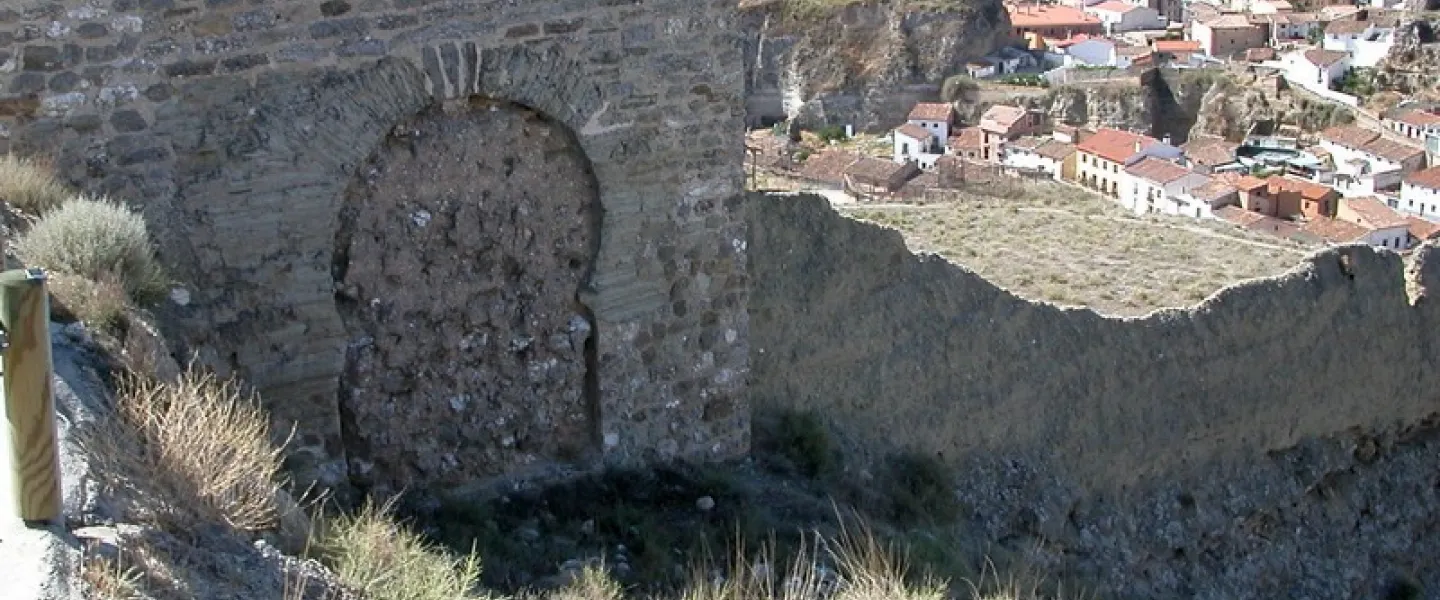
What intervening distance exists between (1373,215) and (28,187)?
35.2m

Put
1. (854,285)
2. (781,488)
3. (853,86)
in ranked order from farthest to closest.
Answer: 1. (853,86)
2. (854,285)
3. (781,488)

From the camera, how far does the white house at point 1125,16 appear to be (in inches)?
2815

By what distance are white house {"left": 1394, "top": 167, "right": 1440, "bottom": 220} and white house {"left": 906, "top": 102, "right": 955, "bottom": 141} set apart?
1167 centimetres

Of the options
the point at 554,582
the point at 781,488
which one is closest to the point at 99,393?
the point at 554,582

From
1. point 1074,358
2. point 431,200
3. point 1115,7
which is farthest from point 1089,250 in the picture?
point 1115,7

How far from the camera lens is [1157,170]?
127ft

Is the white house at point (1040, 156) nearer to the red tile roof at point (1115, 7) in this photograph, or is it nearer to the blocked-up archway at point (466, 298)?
the red tile roof at point (1115, 7)

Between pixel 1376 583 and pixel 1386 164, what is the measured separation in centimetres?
3691

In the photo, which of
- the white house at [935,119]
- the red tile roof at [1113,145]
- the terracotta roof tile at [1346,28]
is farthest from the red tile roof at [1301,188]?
the terracotta roof tile at [1346,28]

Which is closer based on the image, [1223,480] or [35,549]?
[35,549]

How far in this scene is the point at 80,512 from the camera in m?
4.15

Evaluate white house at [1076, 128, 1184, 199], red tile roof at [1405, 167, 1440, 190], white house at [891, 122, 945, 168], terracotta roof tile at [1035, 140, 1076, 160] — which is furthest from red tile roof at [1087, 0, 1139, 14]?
terracotta roof tile at [1035, 140, 1076, 160]

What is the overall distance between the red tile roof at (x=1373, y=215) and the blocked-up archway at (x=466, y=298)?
3130 cm

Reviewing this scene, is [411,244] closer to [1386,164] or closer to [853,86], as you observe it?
[1386,164]
